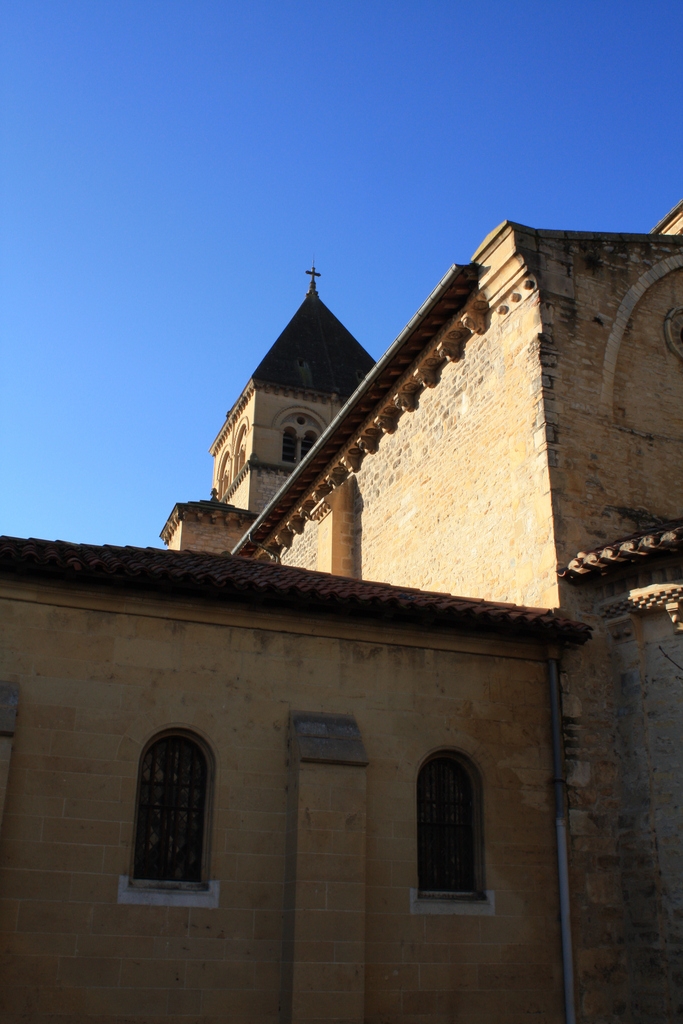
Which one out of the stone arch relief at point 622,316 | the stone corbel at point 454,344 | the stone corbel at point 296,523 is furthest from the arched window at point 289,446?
the stone arch relief at point 622,316

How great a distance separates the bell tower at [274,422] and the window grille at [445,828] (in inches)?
844

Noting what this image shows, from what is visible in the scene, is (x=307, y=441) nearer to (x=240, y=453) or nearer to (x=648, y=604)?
(x=240, y=453)

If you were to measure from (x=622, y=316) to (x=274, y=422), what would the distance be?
921 inches

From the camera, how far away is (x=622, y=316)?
44.7 ft

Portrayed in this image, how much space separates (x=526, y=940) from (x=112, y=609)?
553 cm

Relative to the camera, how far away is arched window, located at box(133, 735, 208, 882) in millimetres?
9328

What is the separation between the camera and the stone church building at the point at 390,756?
8.93m

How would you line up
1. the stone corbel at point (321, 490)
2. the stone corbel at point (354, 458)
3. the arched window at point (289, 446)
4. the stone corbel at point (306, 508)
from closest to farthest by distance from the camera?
the stone corbel at point (354, 458), the stone corbel at point (321, 490), the stone corbel at point (306, 508), the arched window at point (289, 446)

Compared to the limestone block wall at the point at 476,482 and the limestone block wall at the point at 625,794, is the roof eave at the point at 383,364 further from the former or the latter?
the limestone block wall at the point at 625,794

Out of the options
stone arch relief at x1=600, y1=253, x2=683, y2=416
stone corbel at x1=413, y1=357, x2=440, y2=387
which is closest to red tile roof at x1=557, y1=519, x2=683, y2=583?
stone arch relief at x1=600, y1=253, x2=683, y2=416

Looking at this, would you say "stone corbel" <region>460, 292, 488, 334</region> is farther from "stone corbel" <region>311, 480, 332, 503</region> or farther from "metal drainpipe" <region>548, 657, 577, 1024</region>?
"stone corbel" <region>311, 480, 332, 503</region>

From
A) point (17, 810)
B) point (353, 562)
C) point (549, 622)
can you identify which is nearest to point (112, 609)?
point (17, 810)

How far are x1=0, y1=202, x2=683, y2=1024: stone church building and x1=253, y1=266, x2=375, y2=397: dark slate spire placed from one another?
24356 millimetres

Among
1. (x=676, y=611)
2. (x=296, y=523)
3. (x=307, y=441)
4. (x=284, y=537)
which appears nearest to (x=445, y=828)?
(x=676, y=611)
